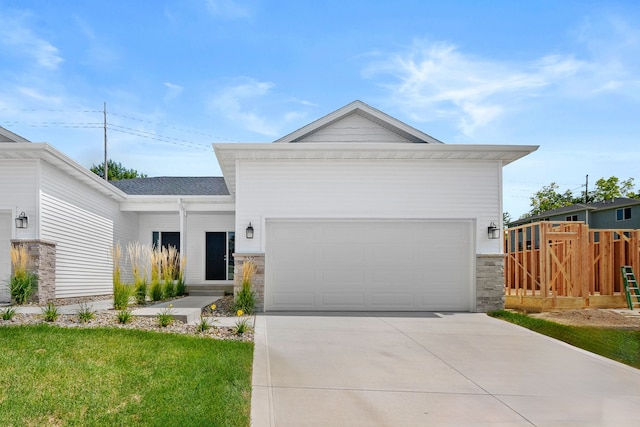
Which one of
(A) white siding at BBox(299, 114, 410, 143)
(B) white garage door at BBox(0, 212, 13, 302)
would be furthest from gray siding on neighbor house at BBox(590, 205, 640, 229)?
(B) white garage door at BBox(0, 212, 13, 302)

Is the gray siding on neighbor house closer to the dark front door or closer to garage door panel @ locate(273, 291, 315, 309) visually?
the dark front door

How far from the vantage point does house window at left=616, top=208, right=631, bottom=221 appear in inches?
1075

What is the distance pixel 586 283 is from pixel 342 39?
8311 mm

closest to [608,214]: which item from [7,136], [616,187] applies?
[616,187]

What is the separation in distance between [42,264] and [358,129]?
8019 millimetres

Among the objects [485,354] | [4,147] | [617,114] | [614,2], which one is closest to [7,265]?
[4,147]

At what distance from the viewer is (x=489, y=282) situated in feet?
34.5

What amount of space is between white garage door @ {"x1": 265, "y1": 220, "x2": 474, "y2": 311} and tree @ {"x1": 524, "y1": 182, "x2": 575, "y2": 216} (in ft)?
122

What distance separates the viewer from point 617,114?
59.8 ft

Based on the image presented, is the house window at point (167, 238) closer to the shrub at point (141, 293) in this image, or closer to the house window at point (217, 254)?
the house window at point (217, 254)

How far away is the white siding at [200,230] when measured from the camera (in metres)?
16.1

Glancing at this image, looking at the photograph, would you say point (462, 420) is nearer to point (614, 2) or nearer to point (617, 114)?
point (614, 2)

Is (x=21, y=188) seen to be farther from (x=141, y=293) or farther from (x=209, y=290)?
(x=209, y=290)

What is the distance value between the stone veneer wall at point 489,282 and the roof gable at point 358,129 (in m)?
3.14
